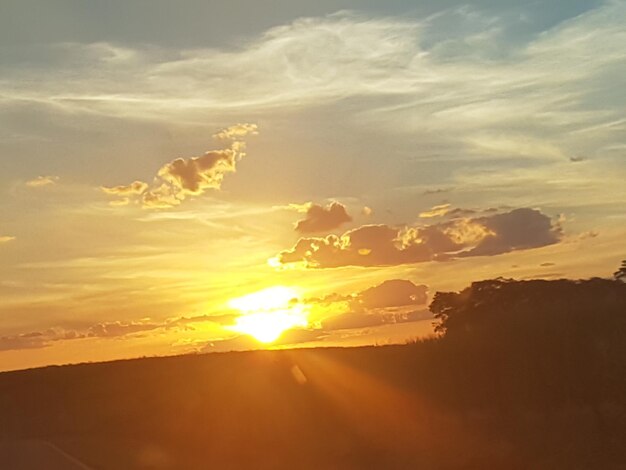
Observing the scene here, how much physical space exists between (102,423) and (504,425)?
12.5m

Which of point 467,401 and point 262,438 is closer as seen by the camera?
point 262,438

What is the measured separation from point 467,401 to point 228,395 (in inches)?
314

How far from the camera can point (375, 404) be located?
34.5 m

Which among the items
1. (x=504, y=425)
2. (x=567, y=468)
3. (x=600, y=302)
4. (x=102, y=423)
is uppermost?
(x=600, y=302)

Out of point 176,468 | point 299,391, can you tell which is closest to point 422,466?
point 176,468

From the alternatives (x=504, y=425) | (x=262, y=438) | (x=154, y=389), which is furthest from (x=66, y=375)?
(x=504, y=425)

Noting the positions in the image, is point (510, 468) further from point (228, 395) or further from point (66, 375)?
point (66, 375)

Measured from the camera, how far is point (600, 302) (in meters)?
36.6

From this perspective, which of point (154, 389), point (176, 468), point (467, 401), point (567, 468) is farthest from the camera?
point (154, 389)

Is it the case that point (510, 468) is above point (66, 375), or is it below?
below

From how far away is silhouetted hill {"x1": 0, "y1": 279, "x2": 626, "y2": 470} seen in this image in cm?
2841

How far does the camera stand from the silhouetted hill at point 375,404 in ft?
93.2

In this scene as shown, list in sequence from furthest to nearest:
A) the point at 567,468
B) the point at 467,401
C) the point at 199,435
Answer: the point at 467,401 < the point at 199,435 < the point at 567,468

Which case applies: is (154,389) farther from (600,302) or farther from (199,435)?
(600,302)
